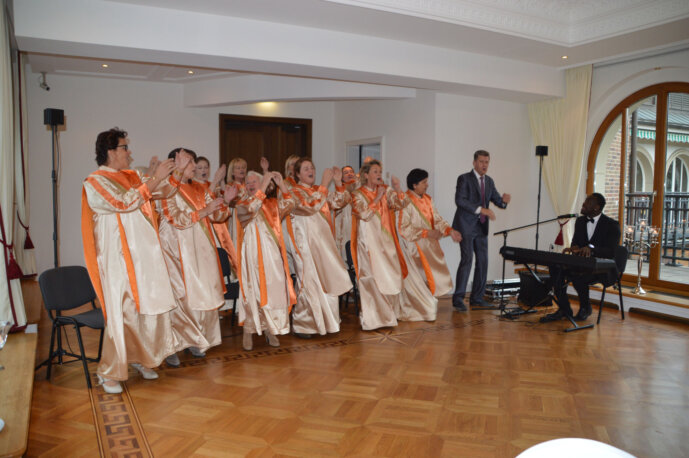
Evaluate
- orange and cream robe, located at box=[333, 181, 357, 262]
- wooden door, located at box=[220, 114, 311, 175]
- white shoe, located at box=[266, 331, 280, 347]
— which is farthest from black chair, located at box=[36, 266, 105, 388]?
wooden door, located at box=[220, 114, 311, 175]

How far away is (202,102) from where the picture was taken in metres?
8.00

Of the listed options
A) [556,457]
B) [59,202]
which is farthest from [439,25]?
[59,202]

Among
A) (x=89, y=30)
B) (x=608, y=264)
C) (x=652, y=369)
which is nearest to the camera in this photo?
(x=652, y=369)

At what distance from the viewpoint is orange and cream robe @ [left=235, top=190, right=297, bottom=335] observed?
4.41m

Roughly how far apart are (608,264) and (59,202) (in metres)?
7.06

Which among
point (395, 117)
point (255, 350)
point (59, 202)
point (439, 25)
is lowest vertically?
point (255, 350)

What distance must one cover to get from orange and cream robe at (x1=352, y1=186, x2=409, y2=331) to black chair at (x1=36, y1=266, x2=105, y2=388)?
7.83 feet

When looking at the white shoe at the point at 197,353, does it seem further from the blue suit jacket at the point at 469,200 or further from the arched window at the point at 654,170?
the arched window at the point at 654,170

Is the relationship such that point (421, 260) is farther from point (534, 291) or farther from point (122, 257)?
point (122, 257)

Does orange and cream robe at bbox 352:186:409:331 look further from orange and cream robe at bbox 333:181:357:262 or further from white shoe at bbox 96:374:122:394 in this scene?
white shoe at bbox 96:374:122:394

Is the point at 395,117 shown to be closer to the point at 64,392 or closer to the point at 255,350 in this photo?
the point at 255,350

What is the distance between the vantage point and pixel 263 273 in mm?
4410

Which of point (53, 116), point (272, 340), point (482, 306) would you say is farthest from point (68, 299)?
point (482, 306)

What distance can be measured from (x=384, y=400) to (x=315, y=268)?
167cm
